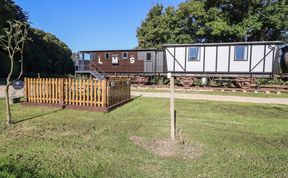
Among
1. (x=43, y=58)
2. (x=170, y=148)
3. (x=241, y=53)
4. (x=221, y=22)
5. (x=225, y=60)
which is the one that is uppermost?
(x=221, y=22)

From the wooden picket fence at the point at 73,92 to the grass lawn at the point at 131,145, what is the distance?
70cm

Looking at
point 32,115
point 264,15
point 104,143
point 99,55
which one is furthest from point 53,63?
point 104,143

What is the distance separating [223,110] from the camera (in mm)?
A: 9312

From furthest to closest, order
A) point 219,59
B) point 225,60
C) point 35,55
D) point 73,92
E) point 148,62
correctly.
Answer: point 35,55 < point 148,62 < point 219,59 < point 225,60 < point 73,92

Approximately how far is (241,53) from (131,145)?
646 inches

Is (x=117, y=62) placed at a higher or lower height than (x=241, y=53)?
lower

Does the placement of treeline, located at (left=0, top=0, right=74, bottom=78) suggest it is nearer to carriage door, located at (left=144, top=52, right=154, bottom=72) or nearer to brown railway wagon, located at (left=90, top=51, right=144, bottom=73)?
brown railway wagon, located at (left=90, top=51, right=144, bottom=73)

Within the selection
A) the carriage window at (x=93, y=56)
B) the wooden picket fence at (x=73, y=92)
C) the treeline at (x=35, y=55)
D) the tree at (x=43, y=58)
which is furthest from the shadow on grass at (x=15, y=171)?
the tree at (x=43, y=58)

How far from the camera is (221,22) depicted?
26484mm

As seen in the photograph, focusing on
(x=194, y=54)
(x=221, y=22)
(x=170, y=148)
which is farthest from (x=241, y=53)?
(x=170, y=148)

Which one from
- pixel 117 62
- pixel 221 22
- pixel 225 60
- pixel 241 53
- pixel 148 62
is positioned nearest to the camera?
pixel 241 53

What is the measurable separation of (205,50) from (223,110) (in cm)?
1147

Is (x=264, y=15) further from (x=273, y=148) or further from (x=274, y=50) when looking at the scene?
(x=273, y=148)

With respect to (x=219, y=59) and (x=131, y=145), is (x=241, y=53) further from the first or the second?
(x=131, y=145)
